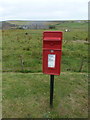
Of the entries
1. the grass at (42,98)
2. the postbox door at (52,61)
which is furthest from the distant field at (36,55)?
the postbox door at (52,61)

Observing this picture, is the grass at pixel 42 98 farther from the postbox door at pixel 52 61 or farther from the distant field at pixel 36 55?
the distant field at pixel 36 55

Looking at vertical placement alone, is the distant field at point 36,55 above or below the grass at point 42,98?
above

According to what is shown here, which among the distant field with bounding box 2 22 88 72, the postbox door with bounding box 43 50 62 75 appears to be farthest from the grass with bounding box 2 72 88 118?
the distant field with bounding box 2 22 88 72

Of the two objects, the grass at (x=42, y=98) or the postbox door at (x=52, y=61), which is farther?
the grass at (x=42, y=98)

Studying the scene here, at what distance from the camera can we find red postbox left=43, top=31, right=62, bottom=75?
6.77 feet

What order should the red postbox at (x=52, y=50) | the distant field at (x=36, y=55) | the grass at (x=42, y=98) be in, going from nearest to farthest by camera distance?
1. the red postbox at (x=52, y=50)
2. the grass at (x=42, y=98)
3. the distant field at (x=36, y=55)

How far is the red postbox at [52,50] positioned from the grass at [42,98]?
68cm

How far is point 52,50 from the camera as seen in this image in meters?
2.11

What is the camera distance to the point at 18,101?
8.09 ft

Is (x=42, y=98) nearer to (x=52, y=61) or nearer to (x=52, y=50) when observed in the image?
(x=52, y=61)

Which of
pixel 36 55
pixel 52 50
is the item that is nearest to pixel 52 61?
pixel 52 50

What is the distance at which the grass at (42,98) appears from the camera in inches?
87.8

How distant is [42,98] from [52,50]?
1.02 meters

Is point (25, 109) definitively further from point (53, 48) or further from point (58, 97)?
point (53, 48)
